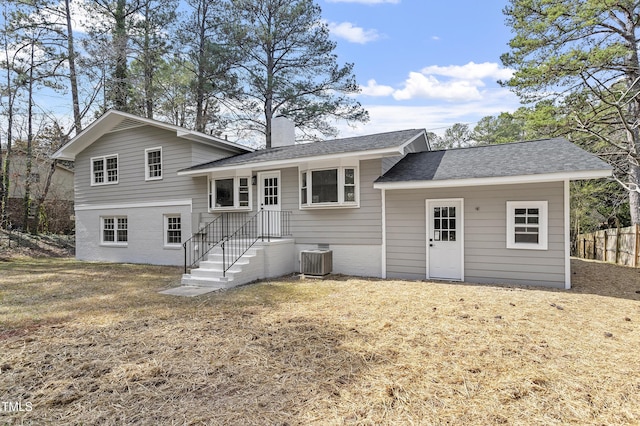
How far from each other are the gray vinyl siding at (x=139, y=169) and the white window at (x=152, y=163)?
6.5 inches

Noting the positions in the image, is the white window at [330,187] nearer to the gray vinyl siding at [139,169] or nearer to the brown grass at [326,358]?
the brown grass at [326,358]

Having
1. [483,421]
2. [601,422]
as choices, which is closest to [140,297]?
[483,421]

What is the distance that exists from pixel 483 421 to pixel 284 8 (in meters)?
19.1

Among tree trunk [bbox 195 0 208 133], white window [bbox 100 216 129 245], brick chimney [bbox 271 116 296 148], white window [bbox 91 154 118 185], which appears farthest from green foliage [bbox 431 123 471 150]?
white window [bbox 100 216 129 245]

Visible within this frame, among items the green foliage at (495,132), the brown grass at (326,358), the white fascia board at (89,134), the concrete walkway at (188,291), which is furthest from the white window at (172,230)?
the green foliage at (495,132)

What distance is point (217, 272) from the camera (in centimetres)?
812

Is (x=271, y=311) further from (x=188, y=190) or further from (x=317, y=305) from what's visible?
(x=188, y=190)

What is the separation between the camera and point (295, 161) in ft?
30.8

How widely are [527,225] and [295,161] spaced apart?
5840 mm

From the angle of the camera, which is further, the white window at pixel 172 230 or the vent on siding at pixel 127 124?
the vent on siding at pixel 127 124

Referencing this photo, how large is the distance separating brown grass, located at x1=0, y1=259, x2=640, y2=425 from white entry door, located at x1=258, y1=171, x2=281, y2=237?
148 inches

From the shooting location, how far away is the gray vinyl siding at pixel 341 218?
9016 mm

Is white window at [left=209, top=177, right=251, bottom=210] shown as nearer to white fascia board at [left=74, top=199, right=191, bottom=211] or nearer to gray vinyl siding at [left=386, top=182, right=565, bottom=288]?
white fascia board at [left=74, top=199, right=191, bottom=211]

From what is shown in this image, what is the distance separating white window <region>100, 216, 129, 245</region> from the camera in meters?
13.1
